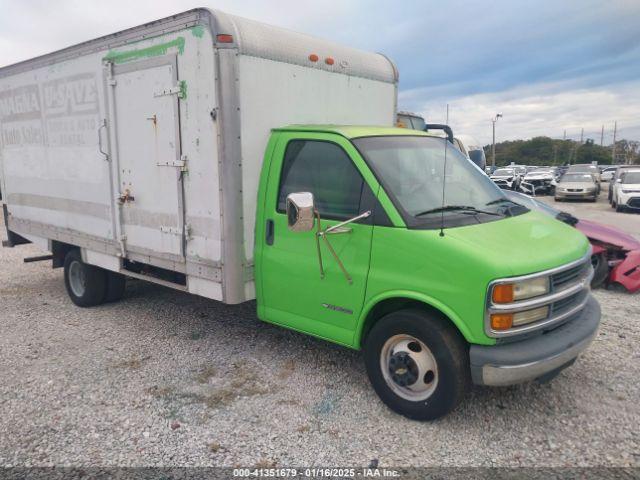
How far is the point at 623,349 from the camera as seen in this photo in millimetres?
4945

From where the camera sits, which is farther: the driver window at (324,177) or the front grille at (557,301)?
the driver window at (324,177)

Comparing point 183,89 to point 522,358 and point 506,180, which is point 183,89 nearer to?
point 522,358

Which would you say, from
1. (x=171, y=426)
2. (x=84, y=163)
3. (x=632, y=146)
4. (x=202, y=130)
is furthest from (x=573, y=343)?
(x=632, y=146)

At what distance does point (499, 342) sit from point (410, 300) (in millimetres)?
654

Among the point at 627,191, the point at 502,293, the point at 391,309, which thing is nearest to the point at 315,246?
the point at 391,309

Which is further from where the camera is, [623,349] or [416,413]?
[623,349]

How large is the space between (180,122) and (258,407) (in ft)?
8.23

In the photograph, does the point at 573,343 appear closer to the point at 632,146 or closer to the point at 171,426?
the point at 171,426

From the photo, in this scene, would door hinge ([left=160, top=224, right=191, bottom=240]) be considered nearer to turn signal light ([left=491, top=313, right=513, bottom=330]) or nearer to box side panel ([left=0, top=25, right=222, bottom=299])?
box side panel ([left=0, top=25, right=222, bottom=299])

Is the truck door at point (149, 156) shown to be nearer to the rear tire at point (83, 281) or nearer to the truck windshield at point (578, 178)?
the rear tire at point (83, 281)

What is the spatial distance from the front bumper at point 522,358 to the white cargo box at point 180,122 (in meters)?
2.05

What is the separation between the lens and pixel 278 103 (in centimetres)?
451

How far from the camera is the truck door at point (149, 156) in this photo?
4.67 metres

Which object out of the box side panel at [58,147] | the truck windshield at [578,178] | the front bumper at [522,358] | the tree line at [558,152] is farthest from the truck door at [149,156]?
the tree line at [558,152]
